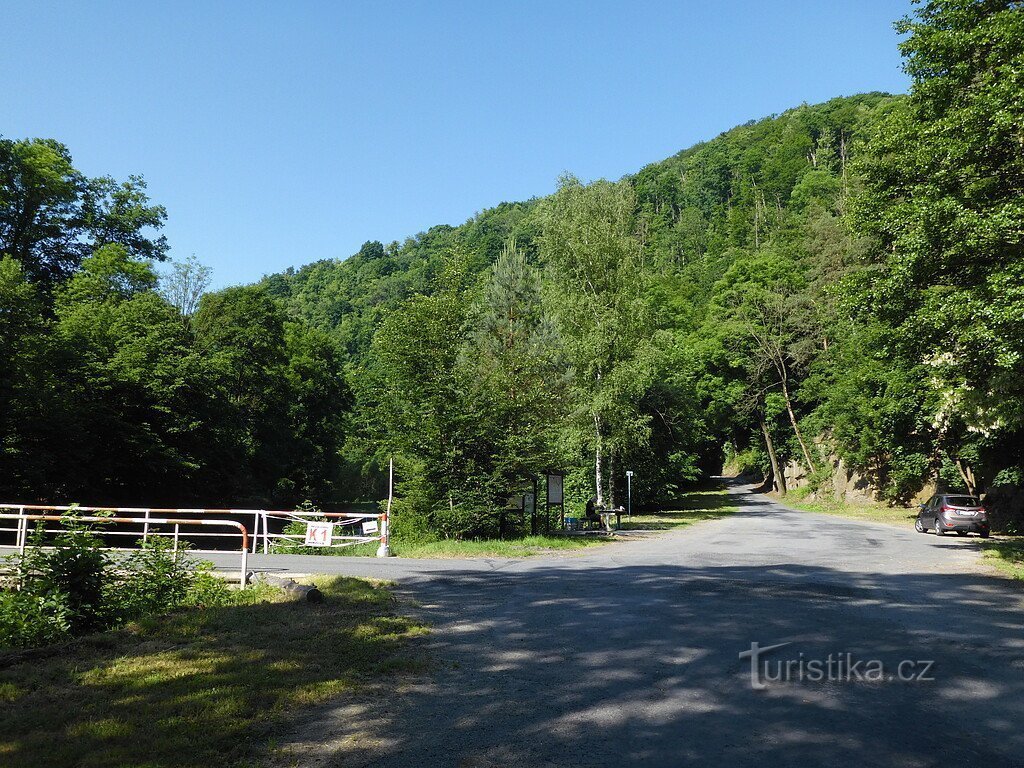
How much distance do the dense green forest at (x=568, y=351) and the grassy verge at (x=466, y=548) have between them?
1.64 meters

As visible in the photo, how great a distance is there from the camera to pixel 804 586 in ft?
40.0

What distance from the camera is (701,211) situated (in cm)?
12444

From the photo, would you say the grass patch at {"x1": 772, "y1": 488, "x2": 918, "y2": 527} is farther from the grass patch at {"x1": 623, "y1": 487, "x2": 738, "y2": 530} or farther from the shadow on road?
the shadow on road

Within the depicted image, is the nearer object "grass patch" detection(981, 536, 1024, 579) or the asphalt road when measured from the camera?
the asphalt road

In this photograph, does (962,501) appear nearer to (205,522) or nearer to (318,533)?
(318,533)

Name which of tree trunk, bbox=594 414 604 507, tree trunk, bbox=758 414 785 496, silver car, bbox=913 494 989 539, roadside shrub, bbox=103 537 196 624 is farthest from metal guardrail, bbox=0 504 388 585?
tree trunk, bbox=758 414 785 496

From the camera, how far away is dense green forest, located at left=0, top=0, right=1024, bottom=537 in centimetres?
1689

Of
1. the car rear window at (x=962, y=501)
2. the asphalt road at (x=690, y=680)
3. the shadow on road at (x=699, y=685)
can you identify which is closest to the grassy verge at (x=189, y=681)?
the asphalt road at (x=690, y=680)

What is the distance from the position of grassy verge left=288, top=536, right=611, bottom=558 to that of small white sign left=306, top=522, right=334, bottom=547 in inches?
83.6

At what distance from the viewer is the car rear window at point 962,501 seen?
2661 centimetres

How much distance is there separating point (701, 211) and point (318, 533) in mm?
117975

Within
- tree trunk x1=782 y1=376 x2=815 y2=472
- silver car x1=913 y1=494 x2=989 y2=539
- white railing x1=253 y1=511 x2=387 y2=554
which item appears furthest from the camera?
tree trunk x1=782 y1=376 x2=815 y2=472

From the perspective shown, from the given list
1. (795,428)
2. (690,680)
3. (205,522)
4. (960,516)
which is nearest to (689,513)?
(795,428)

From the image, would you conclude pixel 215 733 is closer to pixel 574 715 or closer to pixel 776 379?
pixel 574 715
